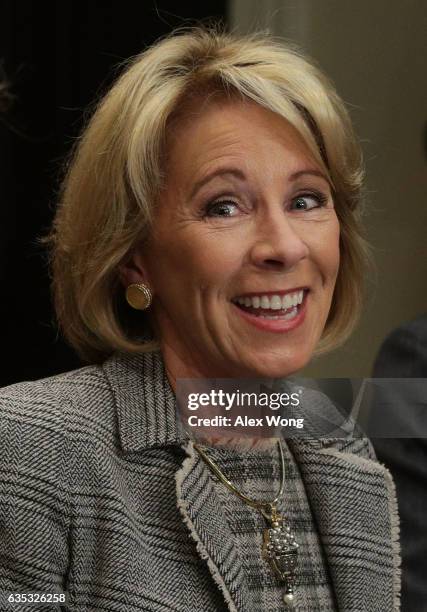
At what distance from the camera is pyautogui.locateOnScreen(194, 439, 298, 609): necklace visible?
121 centimetres

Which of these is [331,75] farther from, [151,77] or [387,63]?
[151,77]

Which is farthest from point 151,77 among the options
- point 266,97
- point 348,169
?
point 348,169

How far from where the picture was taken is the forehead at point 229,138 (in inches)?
47.5

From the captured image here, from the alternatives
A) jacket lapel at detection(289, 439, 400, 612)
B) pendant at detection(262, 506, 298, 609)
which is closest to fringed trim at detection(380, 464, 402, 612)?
jacket lapel at detection(289, 439, 400, 612)

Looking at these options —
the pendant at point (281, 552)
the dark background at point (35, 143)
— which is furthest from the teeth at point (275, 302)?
the dark background at point (35, 143)

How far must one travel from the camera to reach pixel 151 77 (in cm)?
127

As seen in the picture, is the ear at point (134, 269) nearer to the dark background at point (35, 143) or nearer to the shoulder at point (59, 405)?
the shoulder at point (59, 405)

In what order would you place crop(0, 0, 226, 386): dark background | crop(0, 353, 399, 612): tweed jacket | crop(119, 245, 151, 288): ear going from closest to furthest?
crop(0, 353, 399, 612): tweed jacket, crop(119, 245, 151, 288): ear, crop(0, 0, 226, 386): dark background

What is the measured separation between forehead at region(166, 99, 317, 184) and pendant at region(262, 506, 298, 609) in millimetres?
381

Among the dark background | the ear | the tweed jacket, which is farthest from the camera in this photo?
the dark background

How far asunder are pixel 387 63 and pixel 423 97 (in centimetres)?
5

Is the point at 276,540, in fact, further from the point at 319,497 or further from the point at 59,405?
the point at 59,405

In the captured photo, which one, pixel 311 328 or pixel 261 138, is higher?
pixel 261 138

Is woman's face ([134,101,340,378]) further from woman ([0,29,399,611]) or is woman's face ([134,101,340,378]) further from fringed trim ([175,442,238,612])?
fringed trim ([175,442,238,612])
